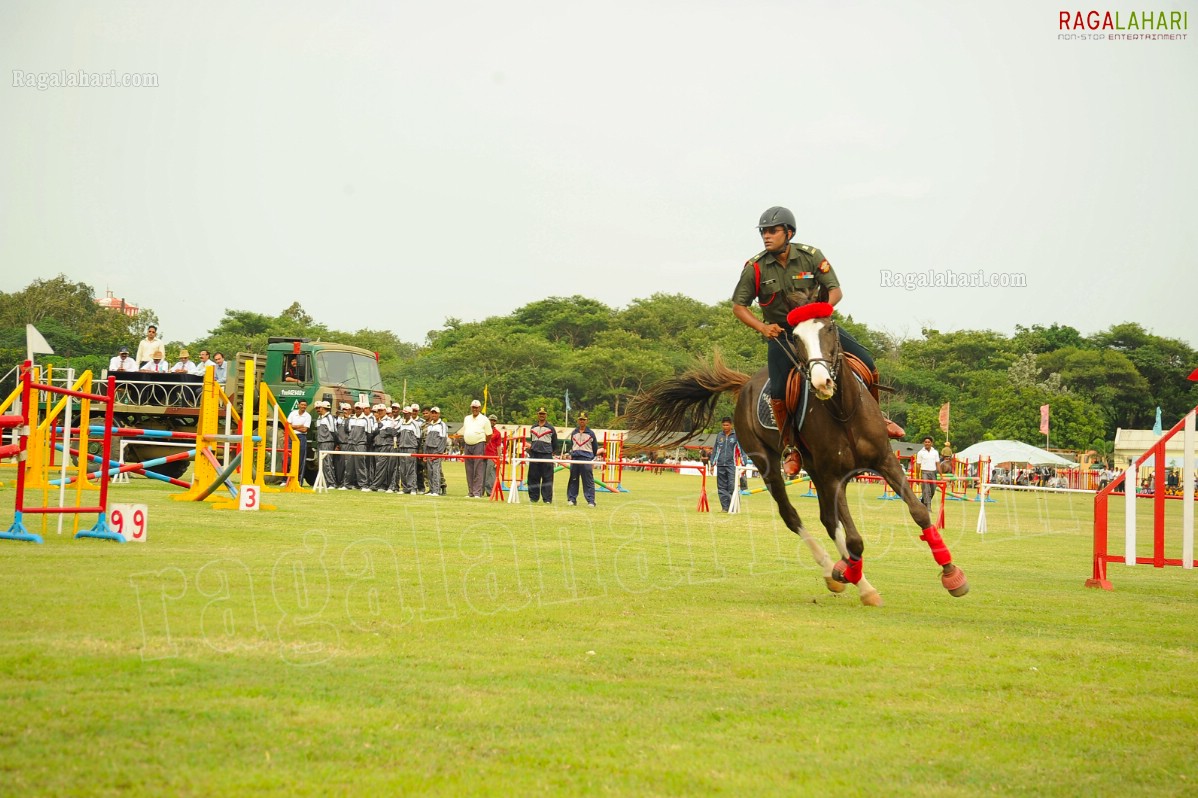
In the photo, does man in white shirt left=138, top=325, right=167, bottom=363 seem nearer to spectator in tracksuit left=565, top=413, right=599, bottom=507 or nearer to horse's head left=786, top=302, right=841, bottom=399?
spectator in tracksuit left=565, top=413, right=599, bottom=507

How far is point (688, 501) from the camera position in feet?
96.1

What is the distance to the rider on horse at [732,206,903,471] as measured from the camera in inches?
373

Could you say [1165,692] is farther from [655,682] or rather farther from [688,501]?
[688,501]

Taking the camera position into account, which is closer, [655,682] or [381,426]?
[655,682]

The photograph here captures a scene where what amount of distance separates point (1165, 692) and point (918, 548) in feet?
34.8

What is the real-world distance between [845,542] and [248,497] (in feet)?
33.9

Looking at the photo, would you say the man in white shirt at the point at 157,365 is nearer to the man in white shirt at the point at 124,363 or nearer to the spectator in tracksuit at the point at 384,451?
the man in white shirt at the point at 124,363

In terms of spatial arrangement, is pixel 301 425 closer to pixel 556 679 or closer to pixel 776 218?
pixel 776 218

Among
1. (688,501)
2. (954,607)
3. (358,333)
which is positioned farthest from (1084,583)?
(358,333)

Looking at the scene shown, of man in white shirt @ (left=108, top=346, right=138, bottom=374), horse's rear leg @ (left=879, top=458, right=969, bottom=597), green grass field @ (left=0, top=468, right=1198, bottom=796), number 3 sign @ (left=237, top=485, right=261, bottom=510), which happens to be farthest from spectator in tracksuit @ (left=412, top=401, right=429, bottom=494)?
horse's rear leg @ (left=879, top=458, right=969, bottom=597)

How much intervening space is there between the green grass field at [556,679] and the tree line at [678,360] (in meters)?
64.2

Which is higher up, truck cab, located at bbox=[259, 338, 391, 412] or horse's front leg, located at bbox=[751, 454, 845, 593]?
truck cab, located at bbox=[259, 338, 391, 412]

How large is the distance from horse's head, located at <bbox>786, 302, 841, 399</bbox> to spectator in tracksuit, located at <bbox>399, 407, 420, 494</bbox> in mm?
17680

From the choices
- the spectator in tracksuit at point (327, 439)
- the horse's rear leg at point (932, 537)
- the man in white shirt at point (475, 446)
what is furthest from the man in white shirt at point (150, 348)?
the horse's rear leg at point (932, 537)
